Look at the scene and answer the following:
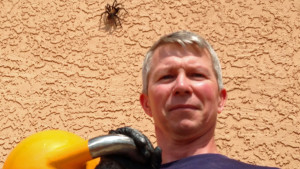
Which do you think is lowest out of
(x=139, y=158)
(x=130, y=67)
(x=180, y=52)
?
(x=130, y=67)

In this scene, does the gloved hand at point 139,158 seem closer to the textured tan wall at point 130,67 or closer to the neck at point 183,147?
the neck at point 183,147

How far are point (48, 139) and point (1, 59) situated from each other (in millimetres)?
2037

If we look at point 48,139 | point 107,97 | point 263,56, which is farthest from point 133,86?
point 48,139

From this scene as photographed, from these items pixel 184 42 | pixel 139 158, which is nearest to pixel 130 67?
pixel 184 42

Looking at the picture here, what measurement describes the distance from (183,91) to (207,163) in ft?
0.79

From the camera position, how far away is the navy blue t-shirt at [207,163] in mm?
1213

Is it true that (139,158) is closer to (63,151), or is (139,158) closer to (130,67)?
(63,151)

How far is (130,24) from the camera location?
3.03 meters

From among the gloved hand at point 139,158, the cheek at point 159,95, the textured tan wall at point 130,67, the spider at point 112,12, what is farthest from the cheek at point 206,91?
the spider at point 112,12

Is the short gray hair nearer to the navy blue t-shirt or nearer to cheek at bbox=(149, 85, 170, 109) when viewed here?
cheek at bbox=(149, 85, 170, 109)

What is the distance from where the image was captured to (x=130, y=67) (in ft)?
9.46

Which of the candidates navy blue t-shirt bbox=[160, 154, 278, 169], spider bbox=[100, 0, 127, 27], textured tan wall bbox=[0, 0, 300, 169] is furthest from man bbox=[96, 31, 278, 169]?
spider bbox=[100, 0, 127, 27]

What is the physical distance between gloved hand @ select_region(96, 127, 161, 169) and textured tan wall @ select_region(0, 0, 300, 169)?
5.27 feet

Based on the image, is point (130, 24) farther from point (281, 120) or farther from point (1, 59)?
point (281, 120)
